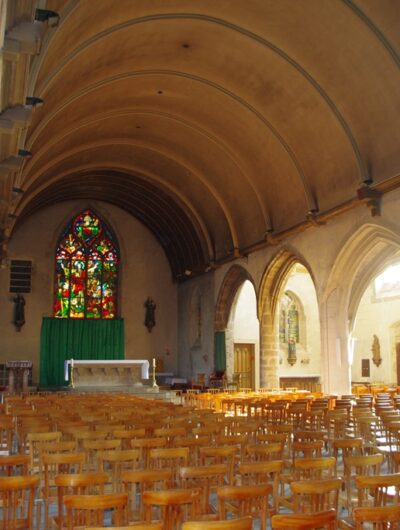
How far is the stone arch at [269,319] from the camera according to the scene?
74.2 ft

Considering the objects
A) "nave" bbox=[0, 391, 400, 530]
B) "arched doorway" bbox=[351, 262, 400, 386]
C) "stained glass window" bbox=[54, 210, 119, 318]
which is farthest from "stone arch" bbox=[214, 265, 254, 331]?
"nave" bbox=[0, 391, 400, 530]

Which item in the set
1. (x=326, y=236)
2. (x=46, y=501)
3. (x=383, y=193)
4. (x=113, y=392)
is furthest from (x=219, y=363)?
(x=46, y=501)

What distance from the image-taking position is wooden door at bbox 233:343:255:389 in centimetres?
2823

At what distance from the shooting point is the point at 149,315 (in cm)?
3069

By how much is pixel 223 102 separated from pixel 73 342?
1534 centimetres

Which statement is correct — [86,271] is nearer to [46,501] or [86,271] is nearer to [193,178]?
[193,178]

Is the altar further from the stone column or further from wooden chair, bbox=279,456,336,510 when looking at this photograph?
wooden chair, bbox=279,456,336,510

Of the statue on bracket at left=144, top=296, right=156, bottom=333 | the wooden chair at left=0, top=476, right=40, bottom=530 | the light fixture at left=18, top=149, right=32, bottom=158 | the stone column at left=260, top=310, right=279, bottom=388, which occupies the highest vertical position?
the light fixture at left=18, top=149, right=32, bottom=158

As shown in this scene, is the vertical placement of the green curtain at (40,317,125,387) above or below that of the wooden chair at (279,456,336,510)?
above

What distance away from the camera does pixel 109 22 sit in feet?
39.7

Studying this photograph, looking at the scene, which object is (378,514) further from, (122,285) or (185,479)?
(122,285)

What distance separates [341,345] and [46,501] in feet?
47.1

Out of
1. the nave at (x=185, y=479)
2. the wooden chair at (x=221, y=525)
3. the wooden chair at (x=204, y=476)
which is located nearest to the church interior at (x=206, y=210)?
the wooden chair at (x=221, y=525)

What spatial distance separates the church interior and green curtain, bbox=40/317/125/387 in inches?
2.9
